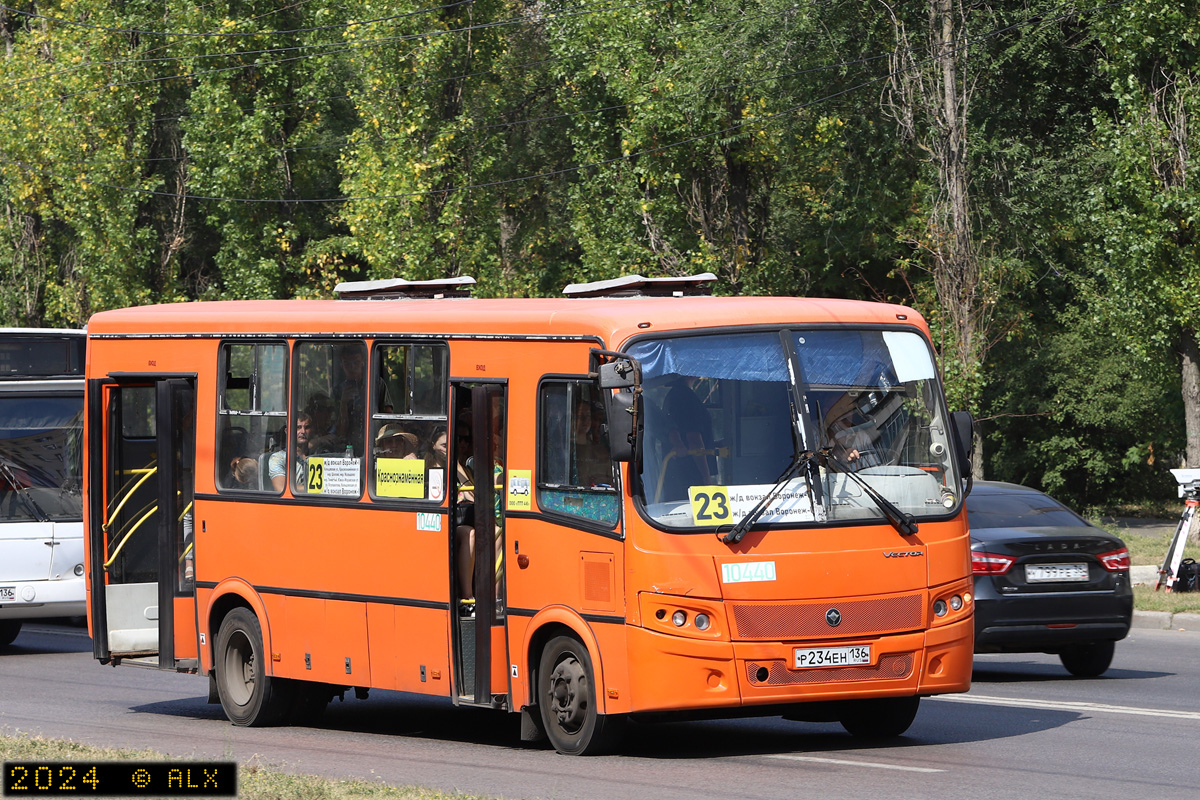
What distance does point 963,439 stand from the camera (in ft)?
35.7

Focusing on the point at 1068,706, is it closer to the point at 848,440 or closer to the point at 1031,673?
the point at 1031,673

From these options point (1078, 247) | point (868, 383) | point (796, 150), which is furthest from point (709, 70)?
point (868, 383)

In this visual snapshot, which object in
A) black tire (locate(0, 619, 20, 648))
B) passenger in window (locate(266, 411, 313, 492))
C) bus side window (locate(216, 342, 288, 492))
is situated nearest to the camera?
passenger in window (locate(266, 411, 313, 492))

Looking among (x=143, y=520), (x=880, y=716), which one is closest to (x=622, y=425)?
(x=880, y=716)

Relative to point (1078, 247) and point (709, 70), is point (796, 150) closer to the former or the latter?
point (709, 70)

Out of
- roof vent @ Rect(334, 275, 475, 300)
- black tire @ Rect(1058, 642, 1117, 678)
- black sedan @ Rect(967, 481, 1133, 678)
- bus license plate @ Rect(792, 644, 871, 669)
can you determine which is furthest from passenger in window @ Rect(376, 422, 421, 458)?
black tire @ Rect(1058, 642, 1117, 678)

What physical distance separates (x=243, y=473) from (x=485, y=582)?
2.77 meters

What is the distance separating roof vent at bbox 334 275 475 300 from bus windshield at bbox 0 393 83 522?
22.2 feet

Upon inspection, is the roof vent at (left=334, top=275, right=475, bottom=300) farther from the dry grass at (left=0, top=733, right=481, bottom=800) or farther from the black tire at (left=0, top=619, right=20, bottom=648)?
the black tire at (left=0, top=619, right=20, bottom=648)

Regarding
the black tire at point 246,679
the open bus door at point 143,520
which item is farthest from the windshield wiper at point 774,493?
the open bus door at point 143,520

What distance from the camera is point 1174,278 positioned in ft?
93.8

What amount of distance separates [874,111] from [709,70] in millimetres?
3780

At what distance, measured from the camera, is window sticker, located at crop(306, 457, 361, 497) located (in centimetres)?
1198

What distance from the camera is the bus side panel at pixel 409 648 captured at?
11211 mm
